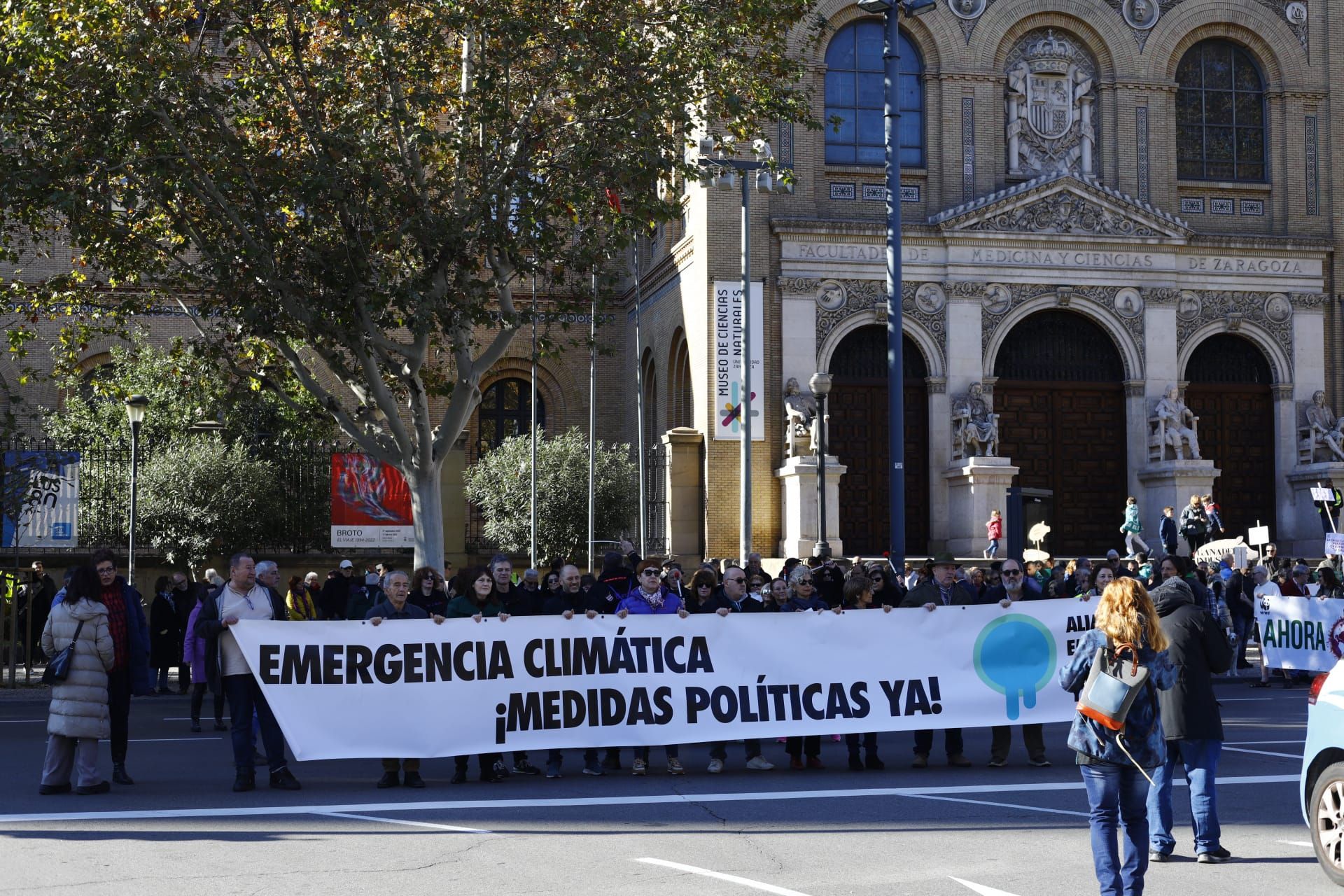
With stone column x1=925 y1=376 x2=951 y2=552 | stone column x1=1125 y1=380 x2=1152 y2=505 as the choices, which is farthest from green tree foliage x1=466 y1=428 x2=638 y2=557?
stone column x1=1125 y1=380 x2=1152 y2=505

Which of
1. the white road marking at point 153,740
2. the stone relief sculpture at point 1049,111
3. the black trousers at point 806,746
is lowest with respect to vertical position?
the white road marking at point 153,740

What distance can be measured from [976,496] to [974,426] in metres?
1.59

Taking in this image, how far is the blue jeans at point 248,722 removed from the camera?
1241 centimetres

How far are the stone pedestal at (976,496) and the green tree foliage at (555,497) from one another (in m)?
7.27

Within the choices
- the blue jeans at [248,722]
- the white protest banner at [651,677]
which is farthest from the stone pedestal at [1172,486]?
the blue jeans at [248,722]

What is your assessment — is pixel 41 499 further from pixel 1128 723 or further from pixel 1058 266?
pixel 1058 266

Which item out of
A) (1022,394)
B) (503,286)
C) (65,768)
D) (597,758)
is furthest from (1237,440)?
(65,768)

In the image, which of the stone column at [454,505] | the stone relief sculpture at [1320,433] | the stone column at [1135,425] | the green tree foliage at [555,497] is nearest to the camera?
the stone column at [454,505]

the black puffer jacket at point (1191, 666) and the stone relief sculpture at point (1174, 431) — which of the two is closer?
the black puffer jacket at point (1191, 666)

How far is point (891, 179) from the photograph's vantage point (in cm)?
2153

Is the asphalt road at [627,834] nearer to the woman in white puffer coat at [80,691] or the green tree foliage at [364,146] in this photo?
the woman in white puffer coat at [80,691]

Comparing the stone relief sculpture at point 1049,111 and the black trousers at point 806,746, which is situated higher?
the stone relief sculpture at point 1049,111

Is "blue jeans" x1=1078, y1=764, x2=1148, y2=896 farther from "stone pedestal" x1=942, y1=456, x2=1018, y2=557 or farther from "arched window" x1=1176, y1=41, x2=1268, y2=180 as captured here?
"arched window" x1=1176, y1=41, x2=1268, y2=180

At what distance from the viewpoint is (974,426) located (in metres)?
35.1
